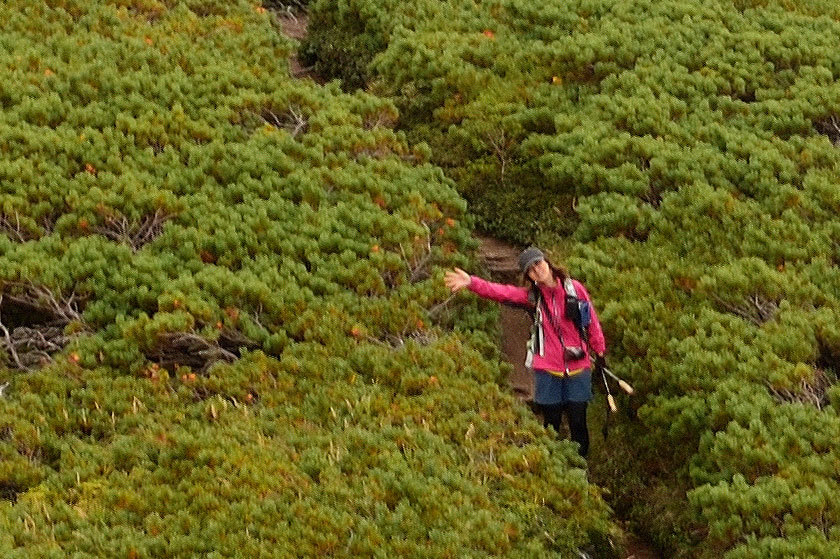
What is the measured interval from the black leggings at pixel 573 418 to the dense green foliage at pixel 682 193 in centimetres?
57

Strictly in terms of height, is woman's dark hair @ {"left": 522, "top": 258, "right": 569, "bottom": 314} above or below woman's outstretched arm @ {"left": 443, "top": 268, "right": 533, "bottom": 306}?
above

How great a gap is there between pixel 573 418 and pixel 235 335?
3724mm

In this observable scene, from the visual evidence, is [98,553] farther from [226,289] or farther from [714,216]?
[714,216]

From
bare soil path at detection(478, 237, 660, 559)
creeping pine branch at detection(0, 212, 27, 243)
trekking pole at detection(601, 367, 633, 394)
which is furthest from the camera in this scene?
creeping pine branch at detection(0, 212, 27, 243)

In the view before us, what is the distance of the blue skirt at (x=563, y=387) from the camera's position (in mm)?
9594

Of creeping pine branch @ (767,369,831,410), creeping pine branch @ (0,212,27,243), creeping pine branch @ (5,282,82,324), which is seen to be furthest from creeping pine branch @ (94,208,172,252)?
creeping pine branch @ (767,369,831,410)

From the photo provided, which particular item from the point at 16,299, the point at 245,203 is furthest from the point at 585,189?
the point at 16,299

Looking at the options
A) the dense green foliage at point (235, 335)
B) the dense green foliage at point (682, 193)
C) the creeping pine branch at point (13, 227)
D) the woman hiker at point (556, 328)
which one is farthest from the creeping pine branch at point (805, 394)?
the creeping pine branch at point (13, 227)

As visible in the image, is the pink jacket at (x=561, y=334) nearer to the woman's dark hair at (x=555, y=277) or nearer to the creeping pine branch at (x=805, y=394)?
the woman's dark hair at (x=555, y=277)

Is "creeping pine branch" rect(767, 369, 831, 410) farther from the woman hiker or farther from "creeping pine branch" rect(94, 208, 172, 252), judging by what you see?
"creeping pine branch" rect(94, 208, 172, 252)

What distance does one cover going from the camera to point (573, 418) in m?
9.83

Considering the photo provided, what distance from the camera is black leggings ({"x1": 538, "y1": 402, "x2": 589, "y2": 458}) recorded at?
32.1 feet

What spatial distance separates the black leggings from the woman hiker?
0.05 ft

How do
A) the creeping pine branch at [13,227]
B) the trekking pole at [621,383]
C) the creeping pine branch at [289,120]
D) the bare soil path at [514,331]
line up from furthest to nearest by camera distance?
the creeping pine branch at [289,120] < the creeping pine branch at [13,227] < the trekking pole at [621,383] < the bare soil path at [514,331]
